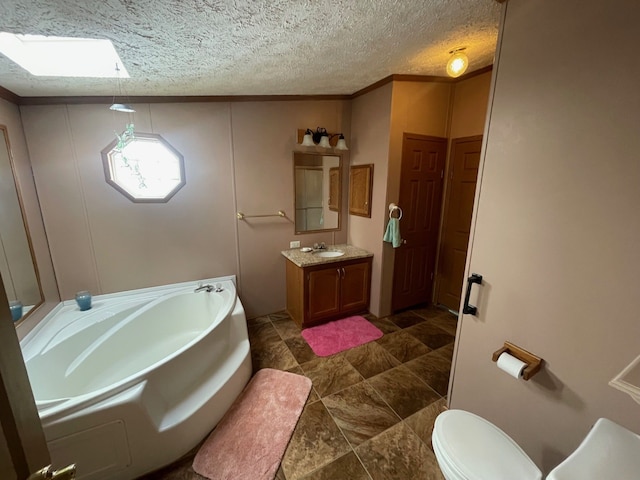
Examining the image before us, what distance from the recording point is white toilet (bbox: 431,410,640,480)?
83 centimetres

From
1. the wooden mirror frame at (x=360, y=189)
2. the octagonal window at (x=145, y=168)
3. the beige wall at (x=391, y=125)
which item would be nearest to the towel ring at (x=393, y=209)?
the beige wall at (x=391, y=125)

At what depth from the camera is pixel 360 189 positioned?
3.07m

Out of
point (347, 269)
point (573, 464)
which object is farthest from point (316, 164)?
point (573, 464)

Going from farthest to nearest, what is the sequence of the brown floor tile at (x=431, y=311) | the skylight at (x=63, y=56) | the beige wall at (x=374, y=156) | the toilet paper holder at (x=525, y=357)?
the brown floor tile at (x=431, y=311)
the beige wall at (x=374, y=156)
the skylight at (x=63, y=56)
the toilet paper holder at (x=525, y=357)

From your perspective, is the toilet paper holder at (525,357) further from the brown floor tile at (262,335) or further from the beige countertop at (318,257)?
the brown floor tile at (262,335)

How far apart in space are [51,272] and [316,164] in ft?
8.88

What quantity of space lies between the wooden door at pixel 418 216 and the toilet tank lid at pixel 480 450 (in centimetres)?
184

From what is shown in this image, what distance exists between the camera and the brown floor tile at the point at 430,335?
104 inches

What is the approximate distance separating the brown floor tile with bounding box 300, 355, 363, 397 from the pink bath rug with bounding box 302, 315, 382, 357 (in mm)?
113

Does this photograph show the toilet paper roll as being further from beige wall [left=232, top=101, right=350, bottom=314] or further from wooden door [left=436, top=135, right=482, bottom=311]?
beige wall [left=232, top=101, right=350, bottom=314]

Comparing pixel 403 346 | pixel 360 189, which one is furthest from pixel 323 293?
pixel 360 189

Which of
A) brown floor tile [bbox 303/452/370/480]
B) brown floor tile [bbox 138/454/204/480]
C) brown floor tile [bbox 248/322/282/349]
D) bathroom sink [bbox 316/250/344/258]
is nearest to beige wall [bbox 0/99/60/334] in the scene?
brown floor tile [bbox 138/454/204/480]

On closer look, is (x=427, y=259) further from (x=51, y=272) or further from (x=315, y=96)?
(x=51, y=272)

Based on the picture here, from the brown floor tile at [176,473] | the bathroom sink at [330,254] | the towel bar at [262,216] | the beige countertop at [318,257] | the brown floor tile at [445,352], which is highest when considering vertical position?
the towel bar at [262,216]
